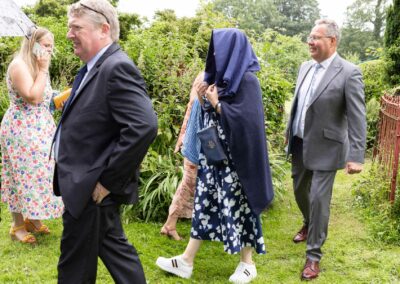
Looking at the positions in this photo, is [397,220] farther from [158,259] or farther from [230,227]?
[158,259]

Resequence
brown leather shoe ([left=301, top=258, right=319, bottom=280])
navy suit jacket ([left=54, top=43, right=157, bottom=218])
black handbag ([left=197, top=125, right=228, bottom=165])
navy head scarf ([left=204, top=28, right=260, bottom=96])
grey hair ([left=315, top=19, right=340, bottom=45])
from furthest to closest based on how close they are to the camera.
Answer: grey hair ([left=315, top=19, right=340, bottom=45])
brown leather shoe ([left=301, top=258, right=319, bottom=280])
black handbag ([left=197, top=125, right=228, bottom=165])
navy head scarf ([left=204, top=28, right=260, bottom=96])
navy suit jacket ([left=54, top=43, right=157, bottom=218])

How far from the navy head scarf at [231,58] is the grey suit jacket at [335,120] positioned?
2.64ft

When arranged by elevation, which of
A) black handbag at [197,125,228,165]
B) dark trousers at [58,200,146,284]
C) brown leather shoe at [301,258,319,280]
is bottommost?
brown leather shoe at [301,258,319,280]

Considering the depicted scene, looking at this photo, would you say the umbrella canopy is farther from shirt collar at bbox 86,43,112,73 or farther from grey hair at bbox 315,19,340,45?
grey hair at bbox 315,19,340,45

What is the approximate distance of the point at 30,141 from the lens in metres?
4.23

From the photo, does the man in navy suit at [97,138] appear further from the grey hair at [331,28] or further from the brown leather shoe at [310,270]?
the grey hair at [331,28]

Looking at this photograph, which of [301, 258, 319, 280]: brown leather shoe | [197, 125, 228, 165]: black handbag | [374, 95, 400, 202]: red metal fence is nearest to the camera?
[197, 125, 228, 165]: black handbag

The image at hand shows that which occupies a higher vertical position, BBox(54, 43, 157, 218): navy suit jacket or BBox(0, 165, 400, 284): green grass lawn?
BBox(54, 43, 157, 218): navy suit jacket

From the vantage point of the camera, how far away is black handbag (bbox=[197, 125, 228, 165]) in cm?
364

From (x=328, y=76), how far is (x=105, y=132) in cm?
230

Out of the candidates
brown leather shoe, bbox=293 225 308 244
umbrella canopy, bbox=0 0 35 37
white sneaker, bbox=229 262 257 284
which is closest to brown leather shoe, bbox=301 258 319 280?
white sneaker, bbox=229 262 257 284

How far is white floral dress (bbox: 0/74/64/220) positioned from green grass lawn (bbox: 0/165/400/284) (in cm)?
41

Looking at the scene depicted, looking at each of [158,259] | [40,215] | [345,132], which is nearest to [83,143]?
[158,259]

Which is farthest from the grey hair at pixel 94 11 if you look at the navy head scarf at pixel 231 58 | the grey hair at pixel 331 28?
the grey hair at pixel 331 28
